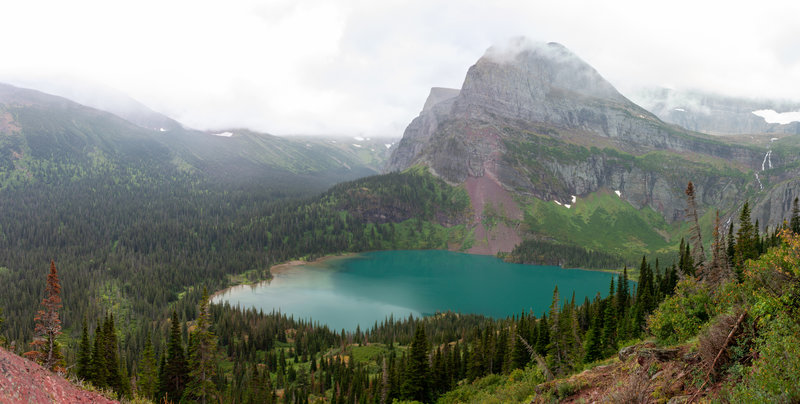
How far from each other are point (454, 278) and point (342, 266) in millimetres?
56377

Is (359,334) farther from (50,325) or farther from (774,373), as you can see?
(774,373)

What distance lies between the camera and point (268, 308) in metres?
131

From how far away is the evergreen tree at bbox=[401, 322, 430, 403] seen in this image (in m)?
51.7

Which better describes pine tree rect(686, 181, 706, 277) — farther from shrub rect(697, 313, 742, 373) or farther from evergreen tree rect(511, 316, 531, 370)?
evergreen tree rect(511, 316, 531, 370)

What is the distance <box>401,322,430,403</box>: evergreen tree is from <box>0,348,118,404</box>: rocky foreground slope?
127 ft

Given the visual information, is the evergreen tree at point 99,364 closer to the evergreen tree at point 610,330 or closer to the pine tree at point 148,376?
the pine tree at point 148,376

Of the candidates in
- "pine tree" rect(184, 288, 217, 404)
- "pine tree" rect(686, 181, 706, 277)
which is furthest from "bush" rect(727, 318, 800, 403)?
"pine tree" rect(184, 288, 217, 404)

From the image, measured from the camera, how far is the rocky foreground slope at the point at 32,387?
42.8 feet

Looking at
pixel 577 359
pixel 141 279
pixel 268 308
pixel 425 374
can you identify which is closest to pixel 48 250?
pixel 141 279

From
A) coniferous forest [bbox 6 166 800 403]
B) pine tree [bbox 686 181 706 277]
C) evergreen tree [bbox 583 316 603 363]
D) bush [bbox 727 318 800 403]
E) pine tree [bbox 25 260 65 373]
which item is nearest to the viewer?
bush [bbox 727 318 800 403]

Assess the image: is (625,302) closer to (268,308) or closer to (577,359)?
(577,359)

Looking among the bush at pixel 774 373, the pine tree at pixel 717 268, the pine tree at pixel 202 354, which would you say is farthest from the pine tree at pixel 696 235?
the pine tree at pixel 202 354

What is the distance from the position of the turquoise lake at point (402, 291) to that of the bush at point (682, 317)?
314 feet

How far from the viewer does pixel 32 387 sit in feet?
47.0
